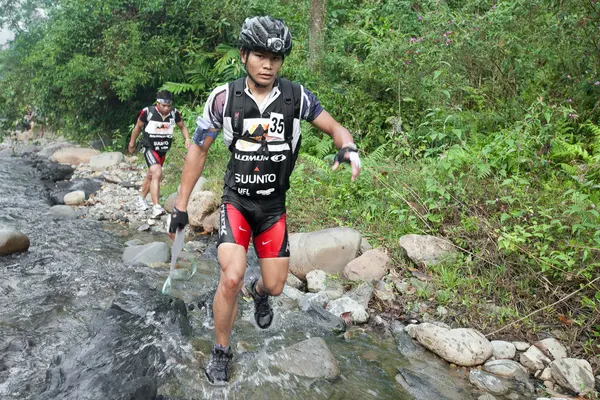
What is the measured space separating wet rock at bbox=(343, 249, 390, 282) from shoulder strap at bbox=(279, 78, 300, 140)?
8.57 ft

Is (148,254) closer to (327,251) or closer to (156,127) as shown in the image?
(327,251)

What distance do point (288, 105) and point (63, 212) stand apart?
298 inches

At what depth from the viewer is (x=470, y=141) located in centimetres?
777

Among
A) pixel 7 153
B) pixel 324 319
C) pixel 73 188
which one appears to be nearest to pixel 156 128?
pixel 73 188

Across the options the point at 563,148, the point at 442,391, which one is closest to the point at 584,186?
the point at 563,148

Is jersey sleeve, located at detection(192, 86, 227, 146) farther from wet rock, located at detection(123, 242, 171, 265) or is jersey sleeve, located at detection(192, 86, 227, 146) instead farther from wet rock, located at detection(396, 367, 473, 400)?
wet rock, located at detection(123, 242, 171, 265)

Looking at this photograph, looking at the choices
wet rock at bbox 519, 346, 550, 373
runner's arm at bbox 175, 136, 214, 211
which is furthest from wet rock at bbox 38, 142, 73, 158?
wet rock at bbox 519, 346, 550, 373

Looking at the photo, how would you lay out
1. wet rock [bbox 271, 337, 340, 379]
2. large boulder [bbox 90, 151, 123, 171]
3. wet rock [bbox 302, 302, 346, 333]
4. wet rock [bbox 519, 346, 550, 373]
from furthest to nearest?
large boulder [bbox 90, 151, 123, 171] < wet rock [bbox 302, 302, 346, 333] < wet rock [bbox 519, 346, 550, 373] < wet rock [bbox 271, 337, 340, 379]

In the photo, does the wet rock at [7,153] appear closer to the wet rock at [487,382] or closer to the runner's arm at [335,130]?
the runner's arm at [335,130]

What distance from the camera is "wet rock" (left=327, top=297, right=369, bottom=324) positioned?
5348 mm

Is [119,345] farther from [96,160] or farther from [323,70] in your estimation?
[96,160]

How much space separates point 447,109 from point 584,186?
3.08 metres

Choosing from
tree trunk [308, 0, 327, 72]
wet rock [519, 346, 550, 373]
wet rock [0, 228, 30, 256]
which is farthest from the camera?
tree trunk [308, 0, 327, 72]

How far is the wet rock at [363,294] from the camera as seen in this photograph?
5.60 m
